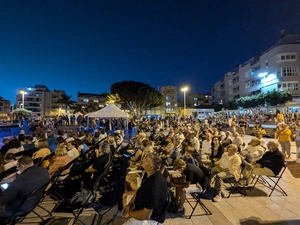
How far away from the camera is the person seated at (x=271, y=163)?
15.3 ft

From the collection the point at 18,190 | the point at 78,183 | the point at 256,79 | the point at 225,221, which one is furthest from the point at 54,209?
the point at 256,79

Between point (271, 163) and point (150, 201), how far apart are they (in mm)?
3691

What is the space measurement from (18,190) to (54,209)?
55.2 inches

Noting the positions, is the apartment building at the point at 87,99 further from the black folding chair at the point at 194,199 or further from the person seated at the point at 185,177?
the person seated at the point at 185,177

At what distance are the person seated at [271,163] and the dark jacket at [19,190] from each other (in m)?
4.52

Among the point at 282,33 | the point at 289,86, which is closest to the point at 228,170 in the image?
the point at 289,86

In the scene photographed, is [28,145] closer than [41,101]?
Yes

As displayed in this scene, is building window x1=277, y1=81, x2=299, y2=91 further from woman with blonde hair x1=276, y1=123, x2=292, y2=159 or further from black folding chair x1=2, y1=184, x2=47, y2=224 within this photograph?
black folding chair x1=2, y1=184, x2=47, y2=224

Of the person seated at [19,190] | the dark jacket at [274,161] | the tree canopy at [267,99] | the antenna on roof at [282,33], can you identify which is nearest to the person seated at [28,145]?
the person seated at [19,190]

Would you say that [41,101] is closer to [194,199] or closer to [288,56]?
[288,56]

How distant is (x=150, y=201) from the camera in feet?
7.96

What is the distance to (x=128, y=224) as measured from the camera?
248 centimetres

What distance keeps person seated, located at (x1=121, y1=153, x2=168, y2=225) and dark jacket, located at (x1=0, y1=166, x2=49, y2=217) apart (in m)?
1.40

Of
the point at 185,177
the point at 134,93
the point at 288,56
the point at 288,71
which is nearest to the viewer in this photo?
the point at 185,177
